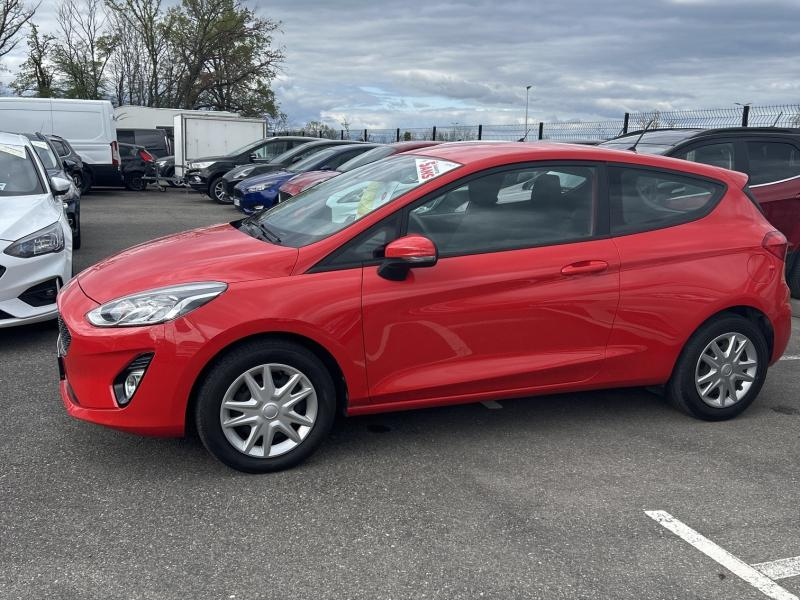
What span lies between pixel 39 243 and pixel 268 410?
127 inches

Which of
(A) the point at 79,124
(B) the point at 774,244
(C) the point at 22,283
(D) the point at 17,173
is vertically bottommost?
(C) the point at 22,283

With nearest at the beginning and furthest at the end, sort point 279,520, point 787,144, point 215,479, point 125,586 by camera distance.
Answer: point 125,586
point 279,520
point 215,479
point 787,144

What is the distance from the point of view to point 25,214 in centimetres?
642

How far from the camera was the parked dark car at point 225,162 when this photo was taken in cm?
1983

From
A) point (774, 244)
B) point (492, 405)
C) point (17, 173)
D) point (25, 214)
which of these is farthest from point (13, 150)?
point (774, 244)

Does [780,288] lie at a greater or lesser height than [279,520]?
greater

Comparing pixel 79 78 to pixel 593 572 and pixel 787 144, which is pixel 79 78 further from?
pixel 593 572

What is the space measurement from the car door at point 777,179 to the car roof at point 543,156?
3.55 meters

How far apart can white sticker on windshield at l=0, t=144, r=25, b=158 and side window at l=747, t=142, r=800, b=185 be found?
7.29 m

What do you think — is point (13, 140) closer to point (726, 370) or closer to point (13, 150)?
point (13, 150)

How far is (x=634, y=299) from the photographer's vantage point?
4488mm

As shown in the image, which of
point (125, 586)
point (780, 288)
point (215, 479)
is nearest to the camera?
point (125, 586)

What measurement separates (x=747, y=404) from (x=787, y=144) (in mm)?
4610

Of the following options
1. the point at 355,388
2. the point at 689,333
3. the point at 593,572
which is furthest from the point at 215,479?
the point at 689,333
